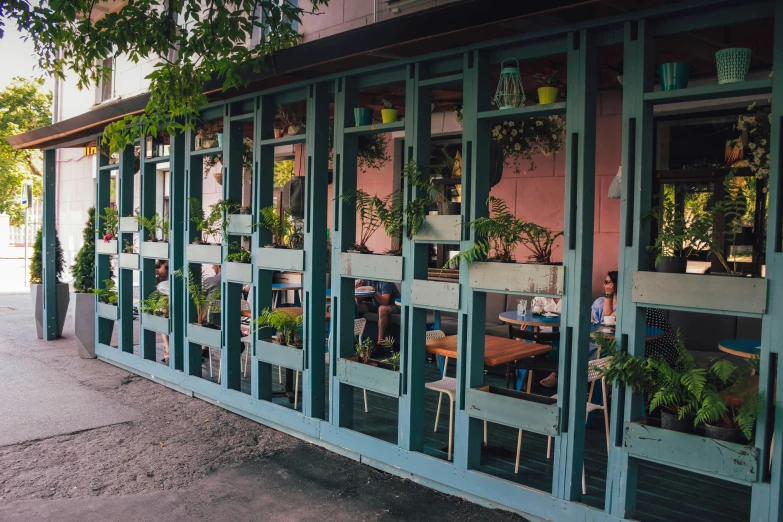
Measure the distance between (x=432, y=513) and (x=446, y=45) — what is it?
3.09 metres

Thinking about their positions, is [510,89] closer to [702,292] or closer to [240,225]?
[702,292]

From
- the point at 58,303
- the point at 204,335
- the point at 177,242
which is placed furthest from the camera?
the point at 58,303

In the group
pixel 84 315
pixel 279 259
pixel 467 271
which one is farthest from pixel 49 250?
pixel 467 271

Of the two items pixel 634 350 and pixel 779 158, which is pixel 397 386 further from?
pixel 779 158

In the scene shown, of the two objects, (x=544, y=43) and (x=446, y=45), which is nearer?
(x=544, y=43)

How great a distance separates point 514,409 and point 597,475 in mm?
1111

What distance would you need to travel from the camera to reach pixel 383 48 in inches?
181

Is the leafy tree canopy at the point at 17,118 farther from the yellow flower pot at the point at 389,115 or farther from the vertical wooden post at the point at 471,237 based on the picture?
the vertical wooden post at the point at 471,237

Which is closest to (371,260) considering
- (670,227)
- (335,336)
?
(335,336)

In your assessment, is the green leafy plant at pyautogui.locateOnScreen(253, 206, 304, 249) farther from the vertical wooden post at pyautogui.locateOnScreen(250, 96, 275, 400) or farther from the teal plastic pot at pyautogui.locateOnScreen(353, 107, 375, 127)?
the teal plastic pot at pyautogui.locateOnScreen(353, 107, 375, 127)

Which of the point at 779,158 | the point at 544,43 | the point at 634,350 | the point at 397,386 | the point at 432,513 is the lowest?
the point at 432,513

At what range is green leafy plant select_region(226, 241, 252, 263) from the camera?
21.3 ft

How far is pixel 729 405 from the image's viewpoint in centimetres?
356

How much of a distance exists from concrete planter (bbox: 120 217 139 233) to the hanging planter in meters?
6.72
